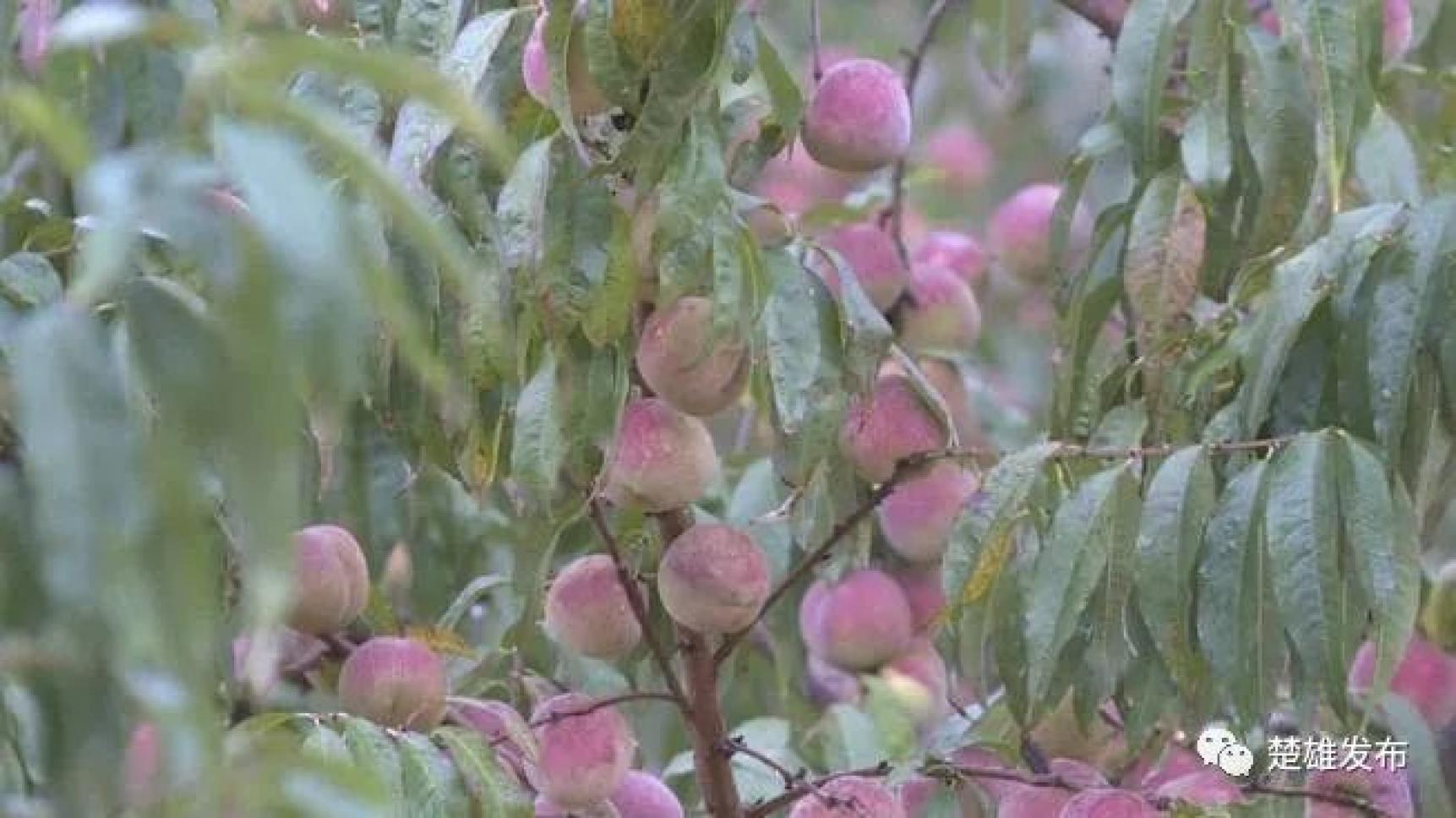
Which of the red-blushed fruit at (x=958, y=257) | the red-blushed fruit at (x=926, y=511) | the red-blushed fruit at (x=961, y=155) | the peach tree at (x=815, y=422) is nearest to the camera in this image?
the peach tree at (x=815, y=422)

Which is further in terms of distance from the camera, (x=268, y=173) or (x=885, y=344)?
(x=885, y=344)

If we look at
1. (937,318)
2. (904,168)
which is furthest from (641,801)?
(904,168)

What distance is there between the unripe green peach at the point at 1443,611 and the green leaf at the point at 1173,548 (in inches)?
13.3

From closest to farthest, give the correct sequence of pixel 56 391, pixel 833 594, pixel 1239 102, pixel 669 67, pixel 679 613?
pixel 56 391, pixel 669 67, pixel 679 613, pixel 1239 102, pixel 833 594

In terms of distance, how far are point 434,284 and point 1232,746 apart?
1.35 feet

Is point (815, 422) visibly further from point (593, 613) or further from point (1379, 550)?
point (1379, 550)

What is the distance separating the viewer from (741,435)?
5.50ft

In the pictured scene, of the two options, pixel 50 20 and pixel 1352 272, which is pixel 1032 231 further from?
pixel 50 20

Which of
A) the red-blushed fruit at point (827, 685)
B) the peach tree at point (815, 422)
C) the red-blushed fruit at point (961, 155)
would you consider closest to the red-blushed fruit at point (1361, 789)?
the peach tree at point (815, 422)

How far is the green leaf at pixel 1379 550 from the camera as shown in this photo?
1033 mm

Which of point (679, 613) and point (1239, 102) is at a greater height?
point (1239, 102)

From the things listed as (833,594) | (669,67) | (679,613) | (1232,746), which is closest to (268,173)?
(669,67)

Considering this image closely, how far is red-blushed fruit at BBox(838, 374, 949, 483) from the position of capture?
4.02ft

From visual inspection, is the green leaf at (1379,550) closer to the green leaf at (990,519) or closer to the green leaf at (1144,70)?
the green leaf at (990,519)
